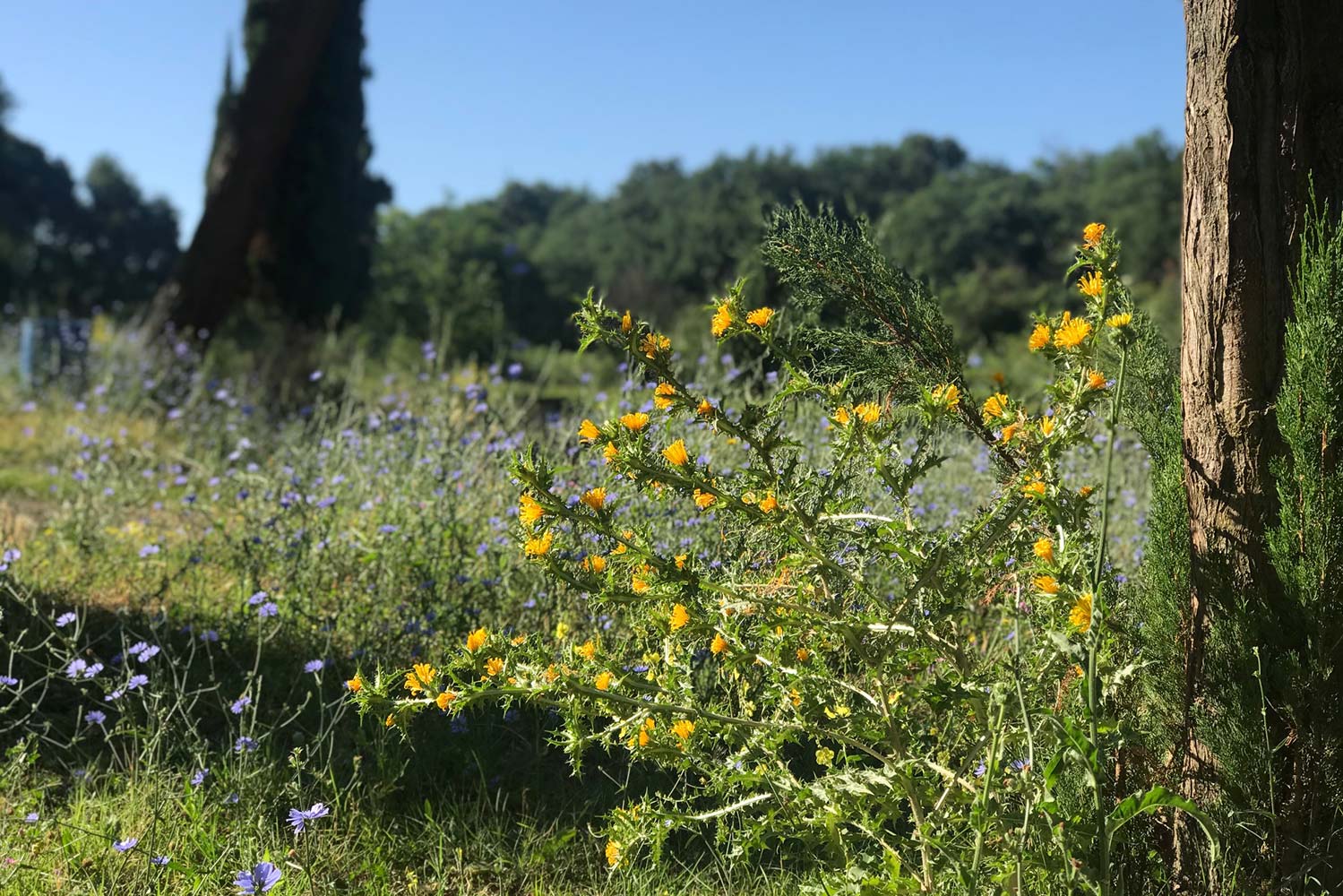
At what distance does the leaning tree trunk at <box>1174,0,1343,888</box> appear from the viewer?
6.00 ft

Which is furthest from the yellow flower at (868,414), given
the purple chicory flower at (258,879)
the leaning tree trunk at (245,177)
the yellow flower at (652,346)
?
the leaning tree trunk at (245,177)

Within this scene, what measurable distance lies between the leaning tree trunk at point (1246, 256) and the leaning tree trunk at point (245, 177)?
9505 millimetres

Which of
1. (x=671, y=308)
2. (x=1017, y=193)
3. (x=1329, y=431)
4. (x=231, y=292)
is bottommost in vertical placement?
(x=1329, y=431)

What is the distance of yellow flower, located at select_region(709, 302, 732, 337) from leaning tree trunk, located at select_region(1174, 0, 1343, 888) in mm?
815

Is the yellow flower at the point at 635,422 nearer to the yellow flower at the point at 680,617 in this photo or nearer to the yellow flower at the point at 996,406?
the yellow flower at the point at 680,617

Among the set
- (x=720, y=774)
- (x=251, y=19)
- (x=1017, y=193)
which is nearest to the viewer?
(x=720, y=774)

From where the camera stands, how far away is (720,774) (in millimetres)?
1881

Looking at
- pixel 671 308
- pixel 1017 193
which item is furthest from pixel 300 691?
pixel 1017 193

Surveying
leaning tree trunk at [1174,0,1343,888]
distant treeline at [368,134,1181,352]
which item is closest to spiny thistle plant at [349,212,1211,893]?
leaning tree trunk at [1174,0,1343,888]

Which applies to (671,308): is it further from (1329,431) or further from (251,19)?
(1329,431)

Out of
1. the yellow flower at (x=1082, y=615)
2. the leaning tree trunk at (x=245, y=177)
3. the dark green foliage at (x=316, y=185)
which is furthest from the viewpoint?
the dark green foliage at (x=316, y=185)

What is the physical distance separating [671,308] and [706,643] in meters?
22.8

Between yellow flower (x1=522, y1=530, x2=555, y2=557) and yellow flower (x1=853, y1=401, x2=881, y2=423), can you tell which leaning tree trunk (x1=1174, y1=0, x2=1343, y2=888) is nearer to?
yellow flower (x1=853, y1=401, x2=881, y2=423)

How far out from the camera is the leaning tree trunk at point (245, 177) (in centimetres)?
984
